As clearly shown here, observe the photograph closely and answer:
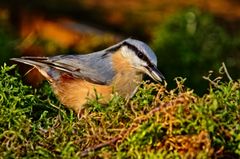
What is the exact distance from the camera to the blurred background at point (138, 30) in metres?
8.15

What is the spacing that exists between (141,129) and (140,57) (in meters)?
1.38

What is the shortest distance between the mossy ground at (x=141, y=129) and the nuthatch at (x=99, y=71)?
0.83 metres

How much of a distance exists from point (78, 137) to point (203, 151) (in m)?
0.54

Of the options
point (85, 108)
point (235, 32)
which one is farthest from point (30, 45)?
point (85, 108)

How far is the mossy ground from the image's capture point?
11.4 feet

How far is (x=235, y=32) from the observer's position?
32.6 feet

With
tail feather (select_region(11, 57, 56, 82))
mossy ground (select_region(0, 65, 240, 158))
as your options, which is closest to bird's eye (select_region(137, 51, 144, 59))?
tail feather (select_region(11, 57, 56, 82))

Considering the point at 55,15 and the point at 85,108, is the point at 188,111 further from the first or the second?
the point at 55,15

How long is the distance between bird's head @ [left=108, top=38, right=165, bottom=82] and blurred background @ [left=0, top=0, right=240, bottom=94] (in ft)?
7.09

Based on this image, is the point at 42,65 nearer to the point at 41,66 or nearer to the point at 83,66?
the point at 41,66

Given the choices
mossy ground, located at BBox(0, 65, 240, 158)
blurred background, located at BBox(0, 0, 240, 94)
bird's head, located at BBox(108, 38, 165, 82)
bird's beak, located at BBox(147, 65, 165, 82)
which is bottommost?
mossy ground, located at BBox(0, 65, 240, 158)

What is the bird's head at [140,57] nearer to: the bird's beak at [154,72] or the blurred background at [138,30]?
the bird's beak at [154,72]

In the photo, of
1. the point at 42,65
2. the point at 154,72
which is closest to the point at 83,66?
the point at 42,65

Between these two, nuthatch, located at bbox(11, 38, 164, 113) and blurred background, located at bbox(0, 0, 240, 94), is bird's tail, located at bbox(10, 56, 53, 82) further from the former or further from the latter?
blurred background, located at bbox(0, 0, 240, 94)
